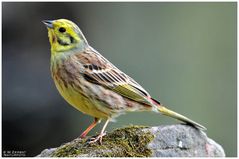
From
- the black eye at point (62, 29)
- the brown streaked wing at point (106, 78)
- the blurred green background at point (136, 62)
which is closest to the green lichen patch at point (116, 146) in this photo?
the brown streaked wing at point (106, 78)

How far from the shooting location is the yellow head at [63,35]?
226 inches

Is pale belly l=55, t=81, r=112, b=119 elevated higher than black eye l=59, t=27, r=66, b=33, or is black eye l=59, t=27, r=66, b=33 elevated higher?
black eye l=59, t=27, r=66, b=33

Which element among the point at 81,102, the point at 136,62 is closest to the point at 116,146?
the point at 81,102

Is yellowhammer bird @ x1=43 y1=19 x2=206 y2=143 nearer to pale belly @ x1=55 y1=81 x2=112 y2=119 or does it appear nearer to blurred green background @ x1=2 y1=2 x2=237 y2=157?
pale belly @ x1=55 y1=81 x2=112 y2=119

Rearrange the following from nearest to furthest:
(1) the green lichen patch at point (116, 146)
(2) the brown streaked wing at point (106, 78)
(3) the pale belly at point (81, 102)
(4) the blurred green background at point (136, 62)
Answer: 1. (1) the green lichen patch at point (116, 146)
2. (3) the pale belly at point (81, 102)
3. (2) the brown streaked wing at point (106, 78)
4. (4) the blurred green background at point (136, 62)

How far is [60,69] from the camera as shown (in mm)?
5781

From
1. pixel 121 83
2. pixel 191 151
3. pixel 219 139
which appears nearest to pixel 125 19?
pixel 219 139

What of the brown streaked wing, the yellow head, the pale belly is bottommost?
the pale belly

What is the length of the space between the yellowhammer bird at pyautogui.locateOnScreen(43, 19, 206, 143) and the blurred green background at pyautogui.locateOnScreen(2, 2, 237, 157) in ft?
8.62

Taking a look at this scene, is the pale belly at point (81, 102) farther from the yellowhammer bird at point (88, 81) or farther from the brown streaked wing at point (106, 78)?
the brown streaked wing at point (106, 78)

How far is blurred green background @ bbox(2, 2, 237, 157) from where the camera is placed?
9.08m

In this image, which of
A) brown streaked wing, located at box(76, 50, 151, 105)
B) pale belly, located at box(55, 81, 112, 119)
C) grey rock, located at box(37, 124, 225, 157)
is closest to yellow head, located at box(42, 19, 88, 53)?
brown streaked wing, located at box(76, 50, 151, 105)

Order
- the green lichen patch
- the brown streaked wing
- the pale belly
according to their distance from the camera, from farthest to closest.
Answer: the brown streaked wing < the pale belly < the green lichen patch

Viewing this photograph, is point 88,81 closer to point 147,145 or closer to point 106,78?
point 106,78
